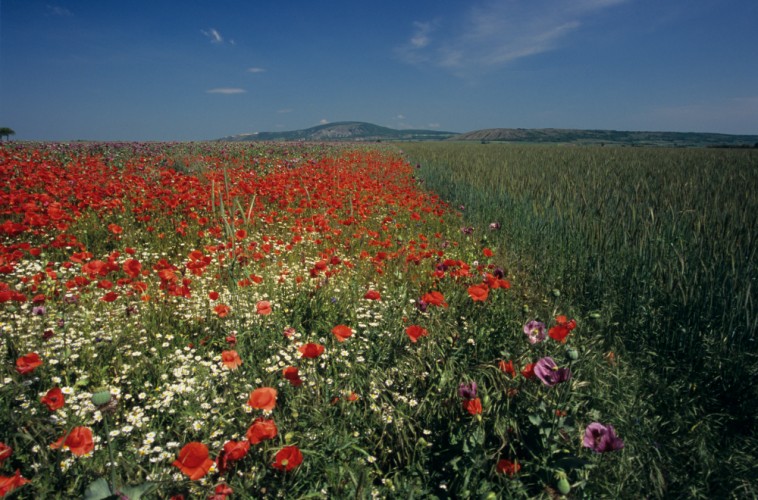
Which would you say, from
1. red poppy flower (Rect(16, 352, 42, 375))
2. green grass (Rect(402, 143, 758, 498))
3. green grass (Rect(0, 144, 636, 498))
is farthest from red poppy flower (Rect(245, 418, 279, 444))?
green grass (Rect(402, 143, 758, 498))

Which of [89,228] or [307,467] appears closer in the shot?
[307,467]

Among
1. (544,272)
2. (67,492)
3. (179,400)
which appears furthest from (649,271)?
(67,492)

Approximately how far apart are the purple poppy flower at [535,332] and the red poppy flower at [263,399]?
1306 millimetres

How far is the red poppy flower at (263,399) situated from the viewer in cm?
150

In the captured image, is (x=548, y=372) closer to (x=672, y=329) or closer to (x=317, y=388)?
(x=317, y=388)

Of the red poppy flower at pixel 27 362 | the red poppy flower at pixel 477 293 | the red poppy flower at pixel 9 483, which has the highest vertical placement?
the red poppy flower at pixel 477 293

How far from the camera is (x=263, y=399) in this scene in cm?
152

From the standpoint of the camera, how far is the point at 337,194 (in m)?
7.26

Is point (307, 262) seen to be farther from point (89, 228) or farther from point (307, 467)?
point (89, 228)

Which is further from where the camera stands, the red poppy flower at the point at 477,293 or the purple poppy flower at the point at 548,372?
the red poppy flower at the point at 477,293

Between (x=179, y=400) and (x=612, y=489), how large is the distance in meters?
2.26

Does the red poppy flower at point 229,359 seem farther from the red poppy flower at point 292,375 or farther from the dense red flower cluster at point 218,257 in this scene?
the red poppy flower at point 292,375

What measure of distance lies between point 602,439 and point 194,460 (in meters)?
1.45

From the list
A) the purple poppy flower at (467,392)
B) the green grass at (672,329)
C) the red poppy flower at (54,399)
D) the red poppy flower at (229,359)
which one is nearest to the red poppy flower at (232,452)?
the red poppy flower at (229,359)
